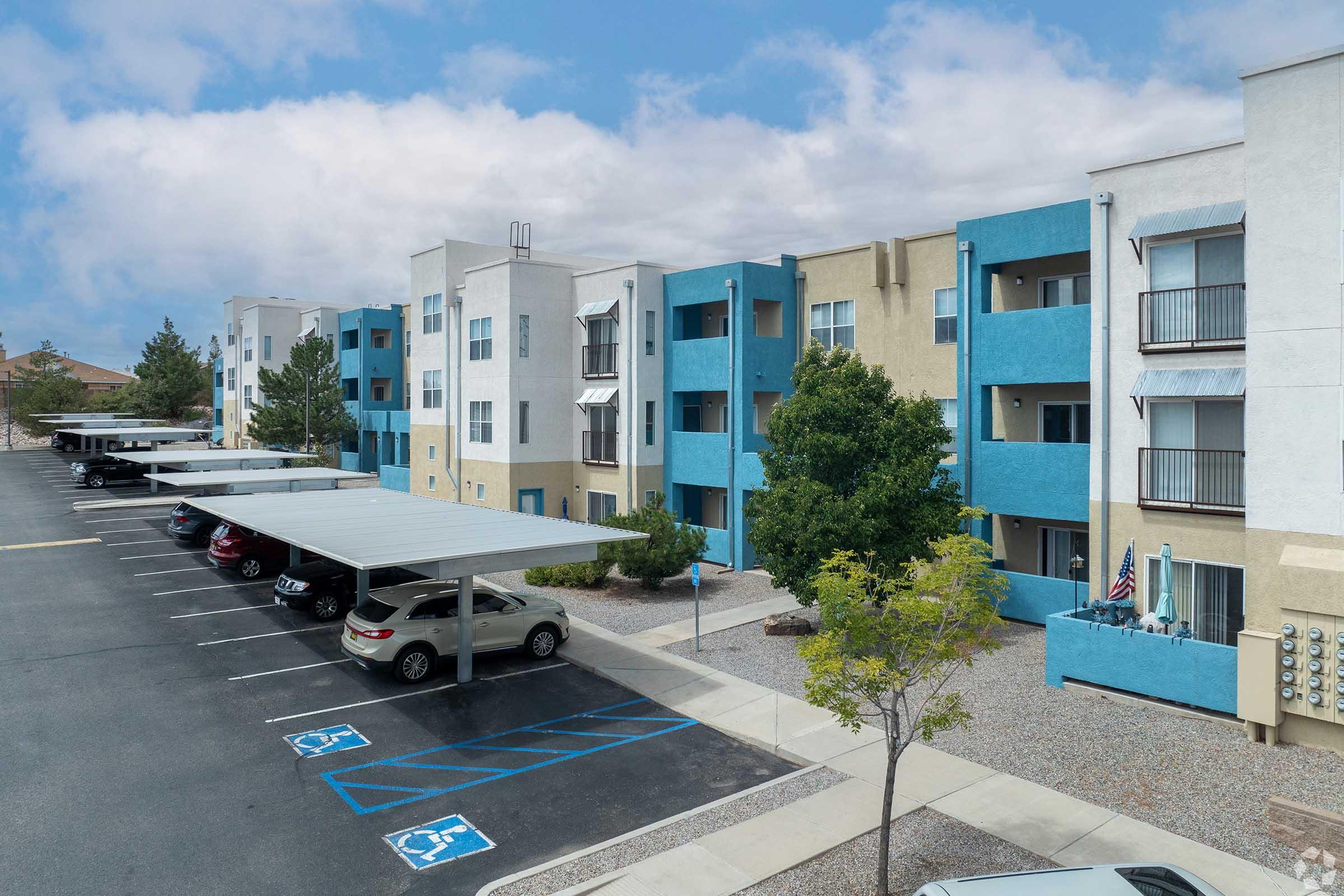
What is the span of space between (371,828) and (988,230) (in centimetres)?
1882

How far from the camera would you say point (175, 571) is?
2775 cm

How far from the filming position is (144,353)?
90.4 m

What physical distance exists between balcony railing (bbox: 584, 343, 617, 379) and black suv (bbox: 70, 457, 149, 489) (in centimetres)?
3212

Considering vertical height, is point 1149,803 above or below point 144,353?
below

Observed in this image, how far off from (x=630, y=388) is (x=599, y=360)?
7.70 feet

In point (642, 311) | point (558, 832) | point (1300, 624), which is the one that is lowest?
point (558, 832)

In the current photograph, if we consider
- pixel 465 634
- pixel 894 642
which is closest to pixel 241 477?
pixel 465 634

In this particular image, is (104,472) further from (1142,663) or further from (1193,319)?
(1193,319)

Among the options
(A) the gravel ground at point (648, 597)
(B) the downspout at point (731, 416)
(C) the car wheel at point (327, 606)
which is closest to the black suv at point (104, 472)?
(A) the gravel ground at point (648, 597)

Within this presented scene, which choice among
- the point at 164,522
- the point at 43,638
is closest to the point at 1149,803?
the point at 43,638

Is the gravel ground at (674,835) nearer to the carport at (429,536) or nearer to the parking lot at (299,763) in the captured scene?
the parking lot at (299,763)

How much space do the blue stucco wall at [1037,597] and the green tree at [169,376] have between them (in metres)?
84.5

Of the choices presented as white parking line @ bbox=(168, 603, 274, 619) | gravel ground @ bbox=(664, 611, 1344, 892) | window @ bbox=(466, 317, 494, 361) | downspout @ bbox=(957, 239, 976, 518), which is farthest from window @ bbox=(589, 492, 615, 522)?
gravel ground @ bbox=(664, 611, 1344, 892)

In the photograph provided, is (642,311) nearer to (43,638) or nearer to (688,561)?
(688,561)
